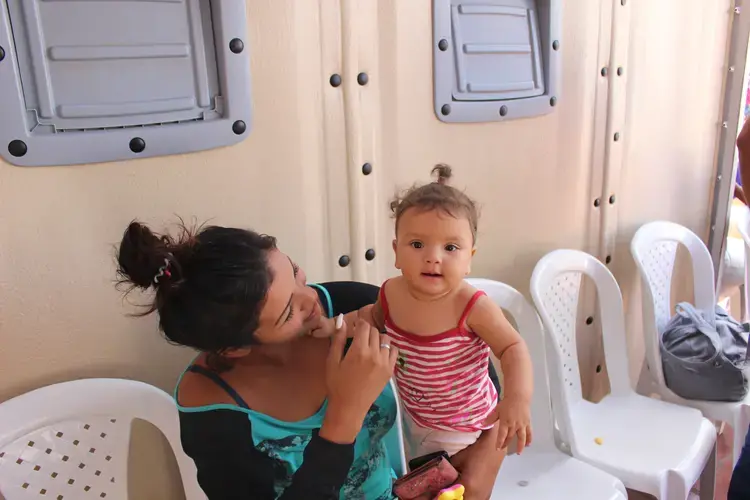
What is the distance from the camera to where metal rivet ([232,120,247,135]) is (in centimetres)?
126

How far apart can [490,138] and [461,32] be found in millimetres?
302

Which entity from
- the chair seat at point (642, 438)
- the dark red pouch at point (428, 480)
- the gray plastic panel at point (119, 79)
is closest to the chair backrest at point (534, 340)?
the chair seat at point (642, 438)

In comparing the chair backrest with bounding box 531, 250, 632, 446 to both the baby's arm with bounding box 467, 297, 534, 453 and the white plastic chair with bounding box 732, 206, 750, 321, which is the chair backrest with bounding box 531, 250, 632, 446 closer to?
the white plastic chair with bounding box 732, 206, 750, 321

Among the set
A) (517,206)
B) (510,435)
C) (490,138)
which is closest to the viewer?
(510,435)

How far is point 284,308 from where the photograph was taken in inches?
36.9

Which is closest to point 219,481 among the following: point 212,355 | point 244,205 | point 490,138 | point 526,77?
point 212,355

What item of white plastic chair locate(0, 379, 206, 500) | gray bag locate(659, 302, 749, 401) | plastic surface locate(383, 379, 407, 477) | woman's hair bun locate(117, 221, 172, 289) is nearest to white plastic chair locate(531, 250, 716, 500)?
gray bag locate(659, 302, 749, 401)

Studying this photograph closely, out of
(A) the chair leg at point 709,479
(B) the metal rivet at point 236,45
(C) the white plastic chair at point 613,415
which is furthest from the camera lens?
(A) the chair leg at point 709,479

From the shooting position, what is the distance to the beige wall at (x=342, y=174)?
114cm

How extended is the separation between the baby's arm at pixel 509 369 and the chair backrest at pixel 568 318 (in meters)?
0.80

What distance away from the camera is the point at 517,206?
1857 millimetres

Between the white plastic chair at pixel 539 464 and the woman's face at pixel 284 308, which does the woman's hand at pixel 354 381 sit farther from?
the white plastic chair at pixel 539 464

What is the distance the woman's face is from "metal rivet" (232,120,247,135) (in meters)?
0.41

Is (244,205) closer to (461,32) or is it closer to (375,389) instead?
(375,389)
